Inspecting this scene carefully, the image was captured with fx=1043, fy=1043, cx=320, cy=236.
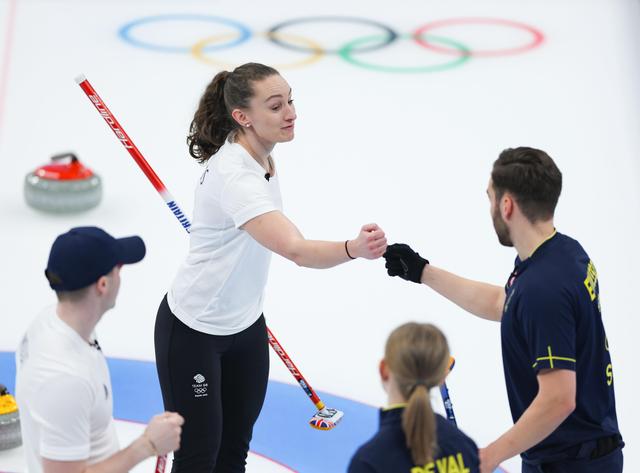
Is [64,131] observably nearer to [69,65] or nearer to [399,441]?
[69,65]

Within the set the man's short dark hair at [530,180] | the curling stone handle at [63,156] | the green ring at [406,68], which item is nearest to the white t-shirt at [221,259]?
the man's short dark hair at [530,180]

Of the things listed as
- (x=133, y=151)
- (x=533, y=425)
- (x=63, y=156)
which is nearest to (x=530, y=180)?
(x=533, y=425)

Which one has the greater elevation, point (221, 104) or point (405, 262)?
point (221, 104)

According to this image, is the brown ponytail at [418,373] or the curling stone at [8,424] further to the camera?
the curling stone at [8,424]

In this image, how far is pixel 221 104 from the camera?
3.21 m

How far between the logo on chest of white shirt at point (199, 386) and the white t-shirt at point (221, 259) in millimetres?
136

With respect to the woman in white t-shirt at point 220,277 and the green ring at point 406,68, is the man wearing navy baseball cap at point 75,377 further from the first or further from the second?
the green ring at point 406,68

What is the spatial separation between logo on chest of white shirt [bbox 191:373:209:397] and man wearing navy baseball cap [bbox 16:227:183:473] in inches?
25.4

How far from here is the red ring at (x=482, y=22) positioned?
9.05 metres

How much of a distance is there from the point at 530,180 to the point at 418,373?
28.8 inches

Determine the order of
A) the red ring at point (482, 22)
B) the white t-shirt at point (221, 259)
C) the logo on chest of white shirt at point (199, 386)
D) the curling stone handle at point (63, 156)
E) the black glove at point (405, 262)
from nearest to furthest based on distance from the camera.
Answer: the white t-shirt at point (221, 259), the logo on chest of white shirt at point (199, 386), the black glove at point (405, 262), the curling stone handle at point (63, 156), the red ring at point (482, 22)

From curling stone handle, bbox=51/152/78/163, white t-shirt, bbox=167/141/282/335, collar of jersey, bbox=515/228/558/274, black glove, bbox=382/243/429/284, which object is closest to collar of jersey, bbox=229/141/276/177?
white t-shirt, bbox=167/141/282/335

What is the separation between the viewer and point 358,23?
9.77 meters

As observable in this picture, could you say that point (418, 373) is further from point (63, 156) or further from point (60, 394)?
point (63, 156)
